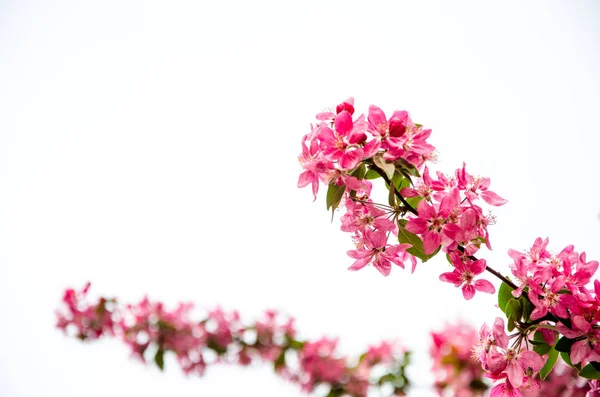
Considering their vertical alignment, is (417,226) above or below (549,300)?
above

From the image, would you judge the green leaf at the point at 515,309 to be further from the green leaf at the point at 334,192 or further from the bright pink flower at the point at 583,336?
the green leaf at the point at 334,192

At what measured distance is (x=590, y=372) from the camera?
0.79 m

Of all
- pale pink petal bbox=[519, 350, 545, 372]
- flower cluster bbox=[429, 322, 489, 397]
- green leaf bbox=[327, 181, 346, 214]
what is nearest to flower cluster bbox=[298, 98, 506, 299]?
green leaf bbox=[327, 181, 346, 214]

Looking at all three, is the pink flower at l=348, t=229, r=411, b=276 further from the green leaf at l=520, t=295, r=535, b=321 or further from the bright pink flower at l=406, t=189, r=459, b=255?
the green leaf at l=520, t=295, r=535, b=321

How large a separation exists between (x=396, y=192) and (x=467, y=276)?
0.60ft

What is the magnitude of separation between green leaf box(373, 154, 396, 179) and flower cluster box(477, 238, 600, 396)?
27 cm

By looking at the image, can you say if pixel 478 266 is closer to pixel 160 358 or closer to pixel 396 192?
pixel 396 192

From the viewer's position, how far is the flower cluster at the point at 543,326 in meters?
0.78

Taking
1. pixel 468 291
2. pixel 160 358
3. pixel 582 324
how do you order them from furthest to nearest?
pixel 160 358 < pixel 468 291 < pixel 582 324

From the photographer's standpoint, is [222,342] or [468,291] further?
[222,342]

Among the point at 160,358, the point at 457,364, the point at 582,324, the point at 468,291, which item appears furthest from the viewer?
the point at 160,358

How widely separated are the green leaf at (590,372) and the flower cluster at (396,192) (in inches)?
7.0

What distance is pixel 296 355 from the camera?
2.71m

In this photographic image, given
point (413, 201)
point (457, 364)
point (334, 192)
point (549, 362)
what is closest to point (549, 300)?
point (549, 362)
